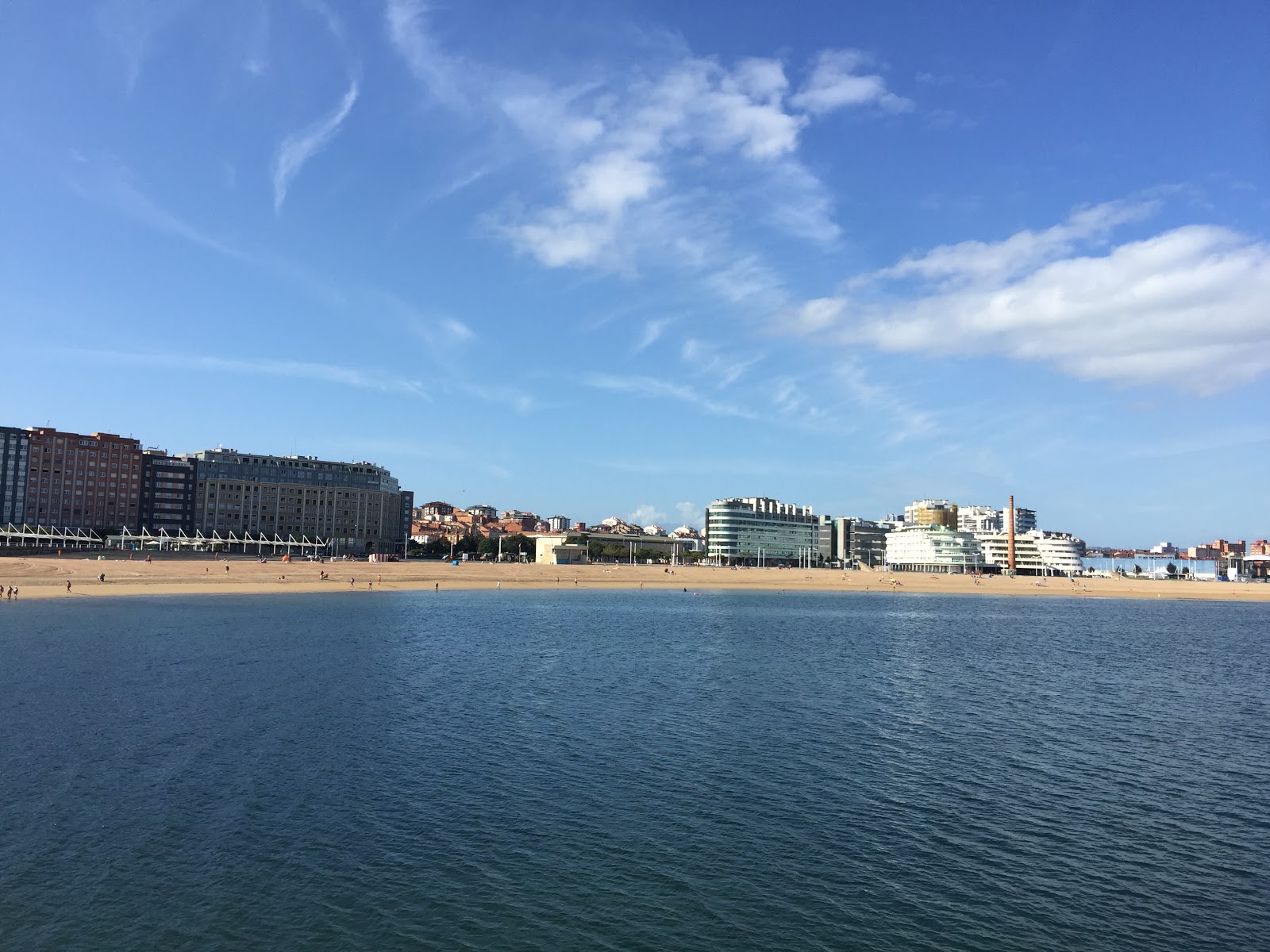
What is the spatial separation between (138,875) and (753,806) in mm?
14293

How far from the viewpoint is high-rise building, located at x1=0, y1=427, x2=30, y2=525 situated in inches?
6845

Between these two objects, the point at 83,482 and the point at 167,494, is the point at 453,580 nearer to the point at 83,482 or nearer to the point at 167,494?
the point at 167,494

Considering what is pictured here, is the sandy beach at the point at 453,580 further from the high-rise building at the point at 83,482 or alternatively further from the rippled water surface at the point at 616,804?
the rippled water surface at the point at 616,804

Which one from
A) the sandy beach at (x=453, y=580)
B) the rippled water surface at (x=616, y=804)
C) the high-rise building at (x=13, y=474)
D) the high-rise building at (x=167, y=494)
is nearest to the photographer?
the rippled water surface at (x=616, y=804)

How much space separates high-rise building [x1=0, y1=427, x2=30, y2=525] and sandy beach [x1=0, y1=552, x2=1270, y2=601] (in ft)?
135

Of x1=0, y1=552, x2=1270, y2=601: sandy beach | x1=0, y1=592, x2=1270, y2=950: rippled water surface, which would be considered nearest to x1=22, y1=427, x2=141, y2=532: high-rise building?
x1=0, y1=552, x2=1270, y2=601: sandy beach

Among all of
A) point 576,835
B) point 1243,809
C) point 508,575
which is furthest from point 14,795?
point 508,575

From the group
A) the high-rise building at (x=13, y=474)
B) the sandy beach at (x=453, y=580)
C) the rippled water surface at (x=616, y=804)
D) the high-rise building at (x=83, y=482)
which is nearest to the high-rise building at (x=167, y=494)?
the high-rise building at (x=83, y=482)

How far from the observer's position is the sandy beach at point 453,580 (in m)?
96.1

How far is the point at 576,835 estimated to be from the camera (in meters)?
20.6

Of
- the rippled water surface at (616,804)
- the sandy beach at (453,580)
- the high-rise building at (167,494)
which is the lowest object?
the rippled water surface at (616,804)

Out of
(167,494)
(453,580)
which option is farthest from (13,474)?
(453,580)

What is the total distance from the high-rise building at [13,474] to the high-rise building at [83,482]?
2.87ft

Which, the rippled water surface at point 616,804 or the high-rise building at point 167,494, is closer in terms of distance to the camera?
the rippled water surface at point 616,804
